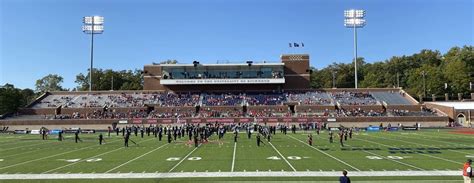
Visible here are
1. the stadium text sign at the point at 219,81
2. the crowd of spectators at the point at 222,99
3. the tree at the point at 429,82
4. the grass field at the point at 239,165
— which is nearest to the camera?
the grass field at the point at 239,165

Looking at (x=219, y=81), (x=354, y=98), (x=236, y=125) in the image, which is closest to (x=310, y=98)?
(x=354, y=98)

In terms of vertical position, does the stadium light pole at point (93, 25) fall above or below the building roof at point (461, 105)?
above

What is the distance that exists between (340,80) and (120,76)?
6074 centimetres

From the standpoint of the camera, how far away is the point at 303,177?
60.7 ft

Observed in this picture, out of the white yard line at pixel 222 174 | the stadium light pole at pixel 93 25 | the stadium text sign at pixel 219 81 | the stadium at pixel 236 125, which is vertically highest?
the stadium light pole at pixel 93 25

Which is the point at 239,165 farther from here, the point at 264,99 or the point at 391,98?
the point at 391,98

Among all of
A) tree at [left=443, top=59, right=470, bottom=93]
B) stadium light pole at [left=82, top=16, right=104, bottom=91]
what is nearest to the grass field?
stadium light pole at [left=82, top=16, right=104, bottom=91]

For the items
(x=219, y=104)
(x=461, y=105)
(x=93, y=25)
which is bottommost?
(x=461, y=105)

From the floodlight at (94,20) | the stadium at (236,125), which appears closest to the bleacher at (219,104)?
the stadium at (236,125)

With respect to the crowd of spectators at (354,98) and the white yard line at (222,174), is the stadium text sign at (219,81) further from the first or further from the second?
the white yard line at (222,174)

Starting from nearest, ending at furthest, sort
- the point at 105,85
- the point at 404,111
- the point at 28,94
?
the point at 404,111
the point at 105,85
the point at 28,94

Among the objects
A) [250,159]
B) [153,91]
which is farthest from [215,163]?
[153,91]

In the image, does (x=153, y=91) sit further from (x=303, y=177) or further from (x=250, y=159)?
(x=303, y=177)

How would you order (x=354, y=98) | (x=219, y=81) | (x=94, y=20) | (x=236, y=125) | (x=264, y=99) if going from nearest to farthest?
1. (x=236, y=125)
2. (x=264, y=99)
3. (x=354, y=98)
4. (x=219, y=81)
5. (x=94, y=20)
